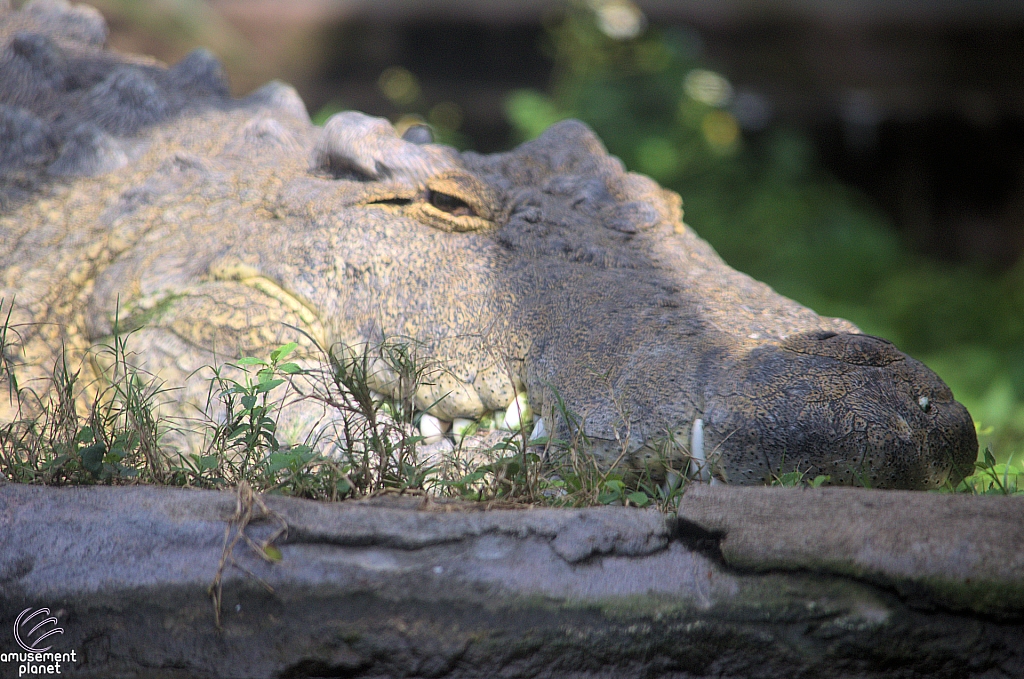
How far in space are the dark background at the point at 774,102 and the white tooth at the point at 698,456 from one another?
3.93 meters

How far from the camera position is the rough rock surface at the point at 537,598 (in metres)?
1.58

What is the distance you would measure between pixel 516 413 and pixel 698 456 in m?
0.71

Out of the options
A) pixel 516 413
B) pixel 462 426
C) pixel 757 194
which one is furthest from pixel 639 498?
pixel 757 194

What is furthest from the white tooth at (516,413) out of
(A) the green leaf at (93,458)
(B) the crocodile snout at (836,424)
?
(A) the green leaf at (93,458)

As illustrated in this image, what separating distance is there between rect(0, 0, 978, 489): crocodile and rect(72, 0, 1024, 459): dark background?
9.52ft

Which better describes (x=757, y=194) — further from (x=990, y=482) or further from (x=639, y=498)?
(x=639, y=498)

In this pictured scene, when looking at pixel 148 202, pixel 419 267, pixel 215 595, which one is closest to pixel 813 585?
pixel 215 595

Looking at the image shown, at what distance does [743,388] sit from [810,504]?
0.39 metres

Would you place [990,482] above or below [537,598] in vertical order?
above

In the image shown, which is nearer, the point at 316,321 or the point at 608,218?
the point at 316,321

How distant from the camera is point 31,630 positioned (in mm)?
1670

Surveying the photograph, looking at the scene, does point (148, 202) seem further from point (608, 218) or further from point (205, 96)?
point (608, 218)

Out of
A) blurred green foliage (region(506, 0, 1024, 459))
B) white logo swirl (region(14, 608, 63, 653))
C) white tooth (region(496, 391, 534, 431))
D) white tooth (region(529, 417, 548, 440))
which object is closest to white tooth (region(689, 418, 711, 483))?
white tooth (region(529, 417, 548, 440))

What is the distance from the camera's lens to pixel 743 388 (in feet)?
6.69
